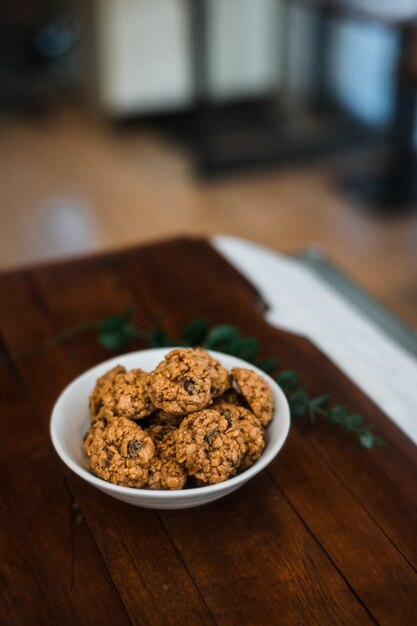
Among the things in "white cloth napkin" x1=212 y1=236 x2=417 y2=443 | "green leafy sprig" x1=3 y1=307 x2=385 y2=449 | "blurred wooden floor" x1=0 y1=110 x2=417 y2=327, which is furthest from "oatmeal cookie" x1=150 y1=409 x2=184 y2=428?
"blurred wooden floor" x1=0 y1=110 x2=417 y2=327

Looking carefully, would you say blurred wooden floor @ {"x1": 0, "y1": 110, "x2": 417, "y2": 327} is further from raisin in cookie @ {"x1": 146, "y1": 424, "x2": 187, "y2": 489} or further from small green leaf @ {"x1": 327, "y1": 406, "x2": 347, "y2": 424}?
raisin in cookie @ {"x1": 146, "y1": 424, "x2": 187, "y2": 489}

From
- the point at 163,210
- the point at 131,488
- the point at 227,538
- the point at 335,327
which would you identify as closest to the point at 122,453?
the point at 131,488

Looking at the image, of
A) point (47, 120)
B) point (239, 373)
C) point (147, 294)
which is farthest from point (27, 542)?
point (47, 120)

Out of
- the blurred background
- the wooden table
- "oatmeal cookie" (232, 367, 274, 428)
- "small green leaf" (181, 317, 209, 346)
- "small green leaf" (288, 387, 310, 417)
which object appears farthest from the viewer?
the blurred background

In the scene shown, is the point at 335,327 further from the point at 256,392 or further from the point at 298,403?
the point at 256,392

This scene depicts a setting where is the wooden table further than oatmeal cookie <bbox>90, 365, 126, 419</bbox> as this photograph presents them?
No

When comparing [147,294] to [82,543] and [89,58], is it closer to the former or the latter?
[82,543]

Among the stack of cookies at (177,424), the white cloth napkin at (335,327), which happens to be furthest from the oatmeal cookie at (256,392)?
the white cloth napkin at (335,327)

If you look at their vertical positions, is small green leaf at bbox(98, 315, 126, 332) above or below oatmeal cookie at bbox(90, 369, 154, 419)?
below

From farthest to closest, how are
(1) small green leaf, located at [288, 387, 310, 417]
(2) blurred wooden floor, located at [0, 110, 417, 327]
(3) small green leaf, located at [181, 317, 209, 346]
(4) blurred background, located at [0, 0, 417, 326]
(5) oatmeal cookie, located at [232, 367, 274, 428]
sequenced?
(4) blurred background, located at [0, 0, 417, 326] → (2) blurred wooden floor, located at [0, 110, 417, 327] → (3) small green leaf, located at [181, 317, 209, 346] → (1) small green leaf, located at [288, 387, 310, 417] → (5) oatmeal cookie, located at [232, 367, 274, 428]

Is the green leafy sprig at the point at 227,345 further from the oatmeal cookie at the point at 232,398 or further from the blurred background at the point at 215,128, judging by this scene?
the blurred background at the point at 215,128
